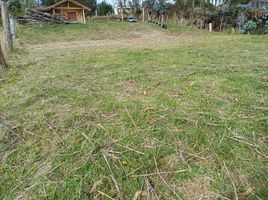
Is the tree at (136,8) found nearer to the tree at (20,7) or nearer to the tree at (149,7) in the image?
the tree at (149,7)

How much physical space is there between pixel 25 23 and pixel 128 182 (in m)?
17.6

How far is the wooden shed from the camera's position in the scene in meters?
20.3

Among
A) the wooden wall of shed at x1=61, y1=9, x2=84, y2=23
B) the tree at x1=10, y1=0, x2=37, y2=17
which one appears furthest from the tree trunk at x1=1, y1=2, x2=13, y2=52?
the wooden wall of shed at x1=61, y1=9, x2=84, y2=23

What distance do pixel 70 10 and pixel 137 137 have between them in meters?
21.6

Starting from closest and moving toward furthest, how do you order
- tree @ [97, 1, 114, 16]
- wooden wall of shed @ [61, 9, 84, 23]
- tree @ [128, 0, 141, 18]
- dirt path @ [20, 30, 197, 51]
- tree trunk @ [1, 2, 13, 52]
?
tree trunk @ [1, 2, 13, 52], dirt path @ [20, 30, 197, 51], wooden wall of shed @ [61, 9, 84, 23], tree @ [128, 0, 141, 18], tree @ [97, 1, 114, 16]

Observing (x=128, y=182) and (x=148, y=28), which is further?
(x=148, y=28)

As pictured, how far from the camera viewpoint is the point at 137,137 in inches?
66.7

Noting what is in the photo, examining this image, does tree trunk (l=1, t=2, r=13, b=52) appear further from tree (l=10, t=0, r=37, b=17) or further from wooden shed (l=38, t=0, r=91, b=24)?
wooden shed (l=38, t=0, r=91, b=24)

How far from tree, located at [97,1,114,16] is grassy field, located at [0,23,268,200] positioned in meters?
28.4

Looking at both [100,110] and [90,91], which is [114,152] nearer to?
[100,110]

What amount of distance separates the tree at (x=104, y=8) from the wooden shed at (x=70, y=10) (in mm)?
8666

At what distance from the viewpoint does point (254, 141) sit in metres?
1.59

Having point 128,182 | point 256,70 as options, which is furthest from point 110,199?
point 256,70

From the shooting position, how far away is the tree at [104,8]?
29.4 metres
